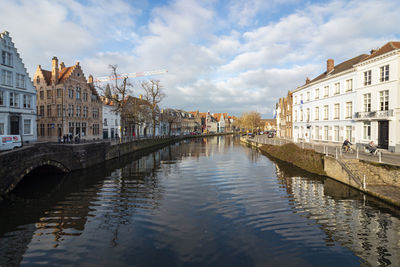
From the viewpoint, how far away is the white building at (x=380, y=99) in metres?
22.0

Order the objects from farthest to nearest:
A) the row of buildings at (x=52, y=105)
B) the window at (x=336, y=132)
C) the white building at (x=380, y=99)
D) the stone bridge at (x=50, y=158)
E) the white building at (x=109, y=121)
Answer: the white building at (x=109, y=121) < the window at (x=336, y=132) < the row of buildings at (x=52, y=105) < the white building at (x=380, y=99) < the stone bridge at (x=50, y=158)

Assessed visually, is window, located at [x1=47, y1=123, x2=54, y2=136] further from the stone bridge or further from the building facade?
the stone bridge

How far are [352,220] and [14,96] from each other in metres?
38.3

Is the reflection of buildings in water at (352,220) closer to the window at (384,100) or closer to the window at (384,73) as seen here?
the window at (384,100)

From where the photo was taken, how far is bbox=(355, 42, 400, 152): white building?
2197 centimetres

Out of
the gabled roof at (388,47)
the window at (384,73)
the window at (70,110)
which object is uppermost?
the gabled roof at (388,47)

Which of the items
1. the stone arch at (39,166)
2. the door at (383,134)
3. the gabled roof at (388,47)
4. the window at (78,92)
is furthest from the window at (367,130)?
the window at (78,92)

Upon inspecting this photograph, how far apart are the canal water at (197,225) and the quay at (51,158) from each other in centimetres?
142

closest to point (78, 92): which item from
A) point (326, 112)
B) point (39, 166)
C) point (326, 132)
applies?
point (39, 166)

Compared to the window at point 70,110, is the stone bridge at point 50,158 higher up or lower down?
lower down

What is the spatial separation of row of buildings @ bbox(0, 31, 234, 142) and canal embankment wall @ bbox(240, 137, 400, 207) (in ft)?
93.3

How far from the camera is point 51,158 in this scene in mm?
19766

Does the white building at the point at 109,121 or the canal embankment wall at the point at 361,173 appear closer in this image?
the canal embankment wall at the point at 361,173

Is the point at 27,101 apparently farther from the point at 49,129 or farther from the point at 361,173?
the point at 361,173
